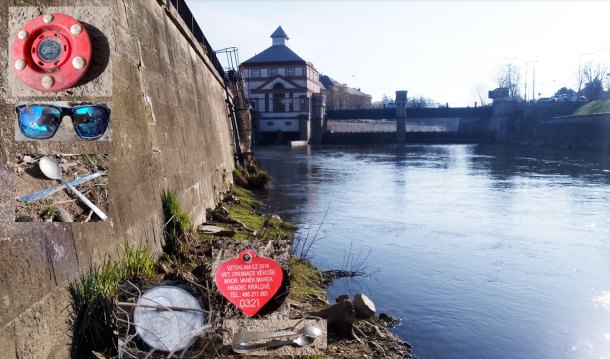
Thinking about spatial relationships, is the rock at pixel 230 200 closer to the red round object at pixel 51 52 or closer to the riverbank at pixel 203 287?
the riverbank at pixel 203 287

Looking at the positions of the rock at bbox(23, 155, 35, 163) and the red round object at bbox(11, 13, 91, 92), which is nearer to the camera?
the red round object at bbox(11, 13, 91, 92)

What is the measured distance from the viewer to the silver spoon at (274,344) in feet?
8.71

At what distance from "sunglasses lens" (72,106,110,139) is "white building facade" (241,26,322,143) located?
2681 inches

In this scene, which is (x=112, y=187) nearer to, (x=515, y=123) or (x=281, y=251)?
(x=281, y=251)

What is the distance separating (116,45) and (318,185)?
62.1ft

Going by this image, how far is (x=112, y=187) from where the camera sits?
4.31 m

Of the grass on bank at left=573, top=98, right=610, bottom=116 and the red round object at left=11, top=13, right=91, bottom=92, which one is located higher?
the grass on bank at left=573, top=98, right=610, bottom=116

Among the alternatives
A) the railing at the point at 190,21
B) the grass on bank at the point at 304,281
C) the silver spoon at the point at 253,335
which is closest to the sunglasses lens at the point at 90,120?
the silver spoon at the point at 253,335

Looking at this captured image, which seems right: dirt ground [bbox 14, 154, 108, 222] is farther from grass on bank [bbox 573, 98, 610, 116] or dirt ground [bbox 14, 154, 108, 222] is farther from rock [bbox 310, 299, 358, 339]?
grass on bank [bbox 573, 98, 610, 116]

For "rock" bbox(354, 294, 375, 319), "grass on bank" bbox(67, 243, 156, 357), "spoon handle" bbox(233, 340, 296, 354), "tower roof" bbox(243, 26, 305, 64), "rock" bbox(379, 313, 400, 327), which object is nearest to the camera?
"spoon handle" bbox(233, 340, 296, 354)

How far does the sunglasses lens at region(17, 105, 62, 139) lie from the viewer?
2.30 m

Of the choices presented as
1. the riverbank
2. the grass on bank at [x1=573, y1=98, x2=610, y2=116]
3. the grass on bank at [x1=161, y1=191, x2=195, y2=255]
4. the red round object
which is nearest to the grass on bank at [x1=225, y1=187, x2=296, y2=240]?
the riverbank

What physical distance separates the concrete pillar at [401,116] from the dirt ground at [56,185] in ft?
227

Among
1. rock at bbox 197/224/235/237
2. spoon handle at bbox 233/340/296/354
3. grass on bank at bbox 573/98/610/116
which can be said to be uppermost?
grass on bank at bbox 573/98/610/116
